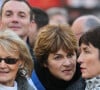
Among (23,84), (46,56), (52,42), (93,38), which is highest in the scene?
(93,38)

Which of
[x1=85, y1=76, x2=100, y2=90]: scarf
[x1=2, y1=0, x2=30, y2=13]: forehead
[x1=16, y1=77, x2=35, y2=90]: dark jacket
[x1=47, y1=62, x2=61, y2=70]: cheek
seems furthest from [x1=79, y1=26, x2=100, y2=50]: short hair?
[x1=2, y1=0, x2=30, y2=13]: forehead

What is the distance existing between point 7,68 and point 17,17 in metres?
1.48

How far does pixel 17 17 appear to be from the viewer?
22.4 ft

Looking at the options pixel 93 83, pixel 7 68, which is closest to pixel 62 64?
pixel 93 83

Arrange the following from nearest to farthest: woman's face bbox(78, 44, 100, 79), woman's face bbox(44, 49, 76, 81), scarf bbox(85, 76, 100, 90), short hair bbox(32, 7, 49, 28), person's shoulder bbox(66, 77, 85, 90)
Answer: scarf bbox(85, 76, 100, 90), woman's face bbox(78, 44, 100, 79), person's shoulder bbox(66, 77, 85, 90), woman's face bbox(44, 49, 76, 81), short hair bbox(32, 7, 49, 28)

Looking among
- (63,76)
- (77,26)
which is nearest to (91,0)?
(77,26)

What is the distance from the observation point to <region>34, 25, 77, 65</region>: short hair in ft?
19.6

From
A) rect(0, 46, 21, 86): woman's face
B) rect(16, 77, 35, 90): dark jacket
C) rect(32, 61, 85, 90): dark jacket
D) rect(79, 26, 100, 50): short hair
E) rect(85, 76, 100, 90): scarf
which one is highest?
rect(79, 26, 100, 50): short hair

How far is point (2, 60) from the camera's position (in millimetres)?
5395

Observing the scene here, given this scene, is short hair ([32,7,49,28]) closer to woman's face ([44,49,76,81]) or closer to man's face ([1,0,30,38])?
man's face ([1,0,30,38])

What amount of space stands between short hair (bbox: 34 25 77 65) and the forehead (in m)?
0.87

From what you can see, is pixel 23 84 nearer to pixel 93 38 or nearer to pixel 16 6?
Result: pixel 93 38

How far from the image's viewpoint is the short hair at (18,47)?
546cm

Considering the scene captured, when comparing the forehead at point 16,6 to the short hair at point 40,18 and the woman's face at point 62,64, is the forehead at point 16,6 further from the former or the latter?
the short hair at point 40,18
